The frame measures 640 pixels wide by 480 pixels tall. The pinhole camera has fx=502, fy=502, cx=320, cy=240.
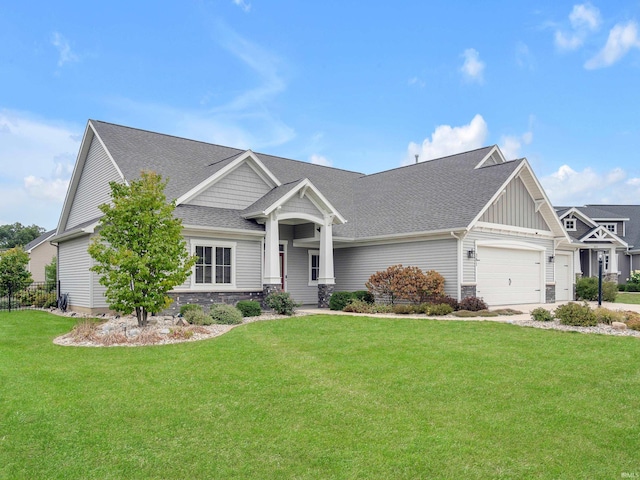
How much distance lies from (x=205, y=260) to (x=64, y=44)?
847 cm

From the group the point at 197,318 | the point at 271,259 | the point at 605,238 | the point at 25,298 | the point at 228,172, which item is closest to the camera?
the point at 197,318

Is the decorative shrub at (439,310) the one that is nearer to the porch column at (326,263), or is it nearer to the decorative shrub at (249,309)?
the porch column at (326,263)

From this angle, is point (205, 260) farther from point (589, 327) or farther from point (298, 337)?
point (589, 327)

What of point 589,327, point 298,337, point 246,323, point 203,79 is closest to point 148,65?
point 203,79

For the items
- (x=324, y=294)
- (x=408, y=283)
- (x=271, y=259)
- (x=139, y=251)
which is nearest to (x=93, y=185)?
(x=271, y=259)

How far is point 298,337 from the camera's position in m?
11.5

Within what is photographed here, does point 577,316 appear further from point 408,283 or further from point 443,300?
point 408,283

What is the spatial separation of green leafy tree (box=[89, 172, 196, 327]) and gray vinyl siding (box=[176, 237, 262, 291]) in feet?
16.0

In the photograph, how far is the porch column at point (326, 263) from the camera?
1984cm

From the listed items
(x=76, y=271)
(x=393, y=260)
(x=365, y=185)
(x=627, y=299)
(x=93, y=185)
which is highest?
(x=365, y=185)

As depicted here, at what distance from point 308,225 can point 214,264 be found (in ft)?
15.5

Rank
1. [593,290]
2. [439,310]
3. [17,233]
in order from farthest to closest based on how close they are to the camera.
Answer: [17,233]
[593,290]
[439,310]

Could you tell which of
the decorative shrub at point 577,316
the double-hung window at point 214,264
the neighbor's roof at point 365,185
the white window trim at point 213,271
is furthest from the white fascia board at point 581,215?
the double-hung window at point 214,264

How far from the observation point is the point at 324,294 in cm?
1989
